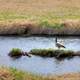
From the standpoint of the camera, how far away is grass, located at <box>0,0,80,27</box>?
121ft

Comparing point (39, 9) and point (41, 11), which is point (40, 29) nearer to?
point (41, 11)

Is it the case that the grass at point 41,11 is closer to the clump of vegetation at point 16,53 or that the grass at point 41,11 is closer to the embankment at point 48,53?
the embankment at point 48,53

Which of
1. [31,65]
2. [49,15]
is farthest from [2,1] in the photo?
[31,65]

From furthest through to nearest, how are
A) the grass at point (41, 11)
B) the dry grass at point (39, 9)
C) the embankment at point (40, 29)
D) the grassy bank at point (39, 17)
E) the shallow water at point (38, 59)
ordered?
the dry grass at point (39, 9), the grass at point (41, 11), the grassy bank at point (39, 17), the embankment at point (40, 29), the shallow water at point (38, 59)

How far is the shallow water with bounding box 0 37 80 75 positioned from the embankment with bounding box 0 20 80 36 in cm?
95

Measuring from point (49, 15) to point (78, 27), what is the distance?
211 inches

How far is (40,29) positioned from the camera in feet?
113

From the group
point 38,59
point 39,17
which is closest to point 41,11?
point 39,17

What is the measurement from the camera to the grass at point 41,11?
3678 centimetres

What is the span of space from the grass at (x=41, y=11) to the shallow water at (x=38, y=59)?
8.56 ft

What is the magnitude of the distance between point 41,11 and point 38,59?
1397cm

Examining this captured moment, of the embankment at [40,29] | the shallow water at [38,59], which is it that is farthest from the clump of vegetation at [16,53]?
the embankment at [40,29]

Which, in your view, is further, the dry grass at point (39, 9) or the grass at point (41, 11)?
the dry grass at point (39, 9)

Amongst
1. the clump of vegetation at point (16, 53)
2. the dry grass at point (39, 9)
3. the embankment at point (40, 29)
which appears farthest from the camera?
the dry grass at point (39, 9)
